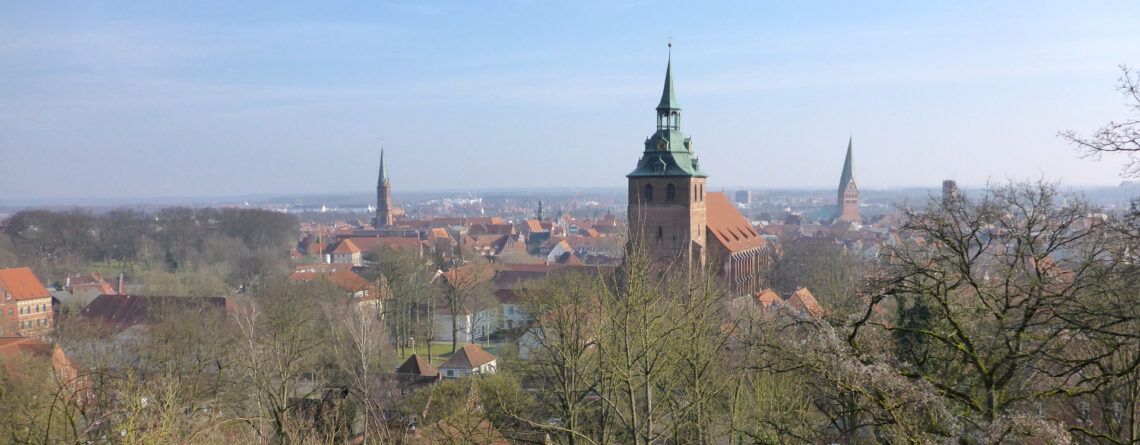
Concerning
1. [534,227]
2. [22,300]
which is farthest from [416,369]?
[534,227]

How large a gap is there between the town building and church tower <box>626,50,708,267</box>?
32645mm

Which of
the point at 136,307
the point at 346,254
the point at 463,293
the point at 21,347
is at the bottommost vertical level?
the point at 346,254

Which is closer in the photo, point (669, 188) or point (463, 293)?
point (669, 188)

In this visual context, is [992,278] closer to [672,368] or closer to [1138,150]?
[1138,150]

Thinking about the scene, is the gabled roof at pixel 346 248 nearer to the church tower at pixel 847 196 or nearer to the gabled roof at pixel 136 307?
the gabled roof at pixel 136 307

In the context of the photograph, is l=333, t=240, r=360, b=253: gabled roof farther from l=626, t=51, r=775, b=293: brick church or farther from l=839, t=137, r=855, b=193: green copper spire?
l=839, t=137, r=855, b=193: green copper spire

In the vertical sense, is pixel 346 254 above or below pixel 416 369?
below

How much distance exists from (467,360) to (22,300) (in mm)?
32301

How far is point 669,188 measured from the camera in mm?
38250

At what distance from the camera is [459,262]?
178ft

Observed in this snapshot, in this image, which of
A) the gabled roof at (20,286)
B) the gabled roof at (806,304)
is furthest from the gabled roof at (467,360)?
the gabled roof at (20,286)

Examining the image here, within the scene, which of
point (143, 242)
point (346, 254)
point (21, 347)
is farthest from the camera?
point (346, 254)

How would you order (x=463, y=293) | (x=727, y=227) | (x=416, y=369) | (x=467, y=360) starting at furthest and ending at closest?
(x=727, y=227) < (x=463, y=293) < (x=467, y=360) < (x=416, y=369)

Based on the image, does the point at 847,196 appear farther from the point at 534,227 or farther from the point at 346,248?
the point at 346,248
